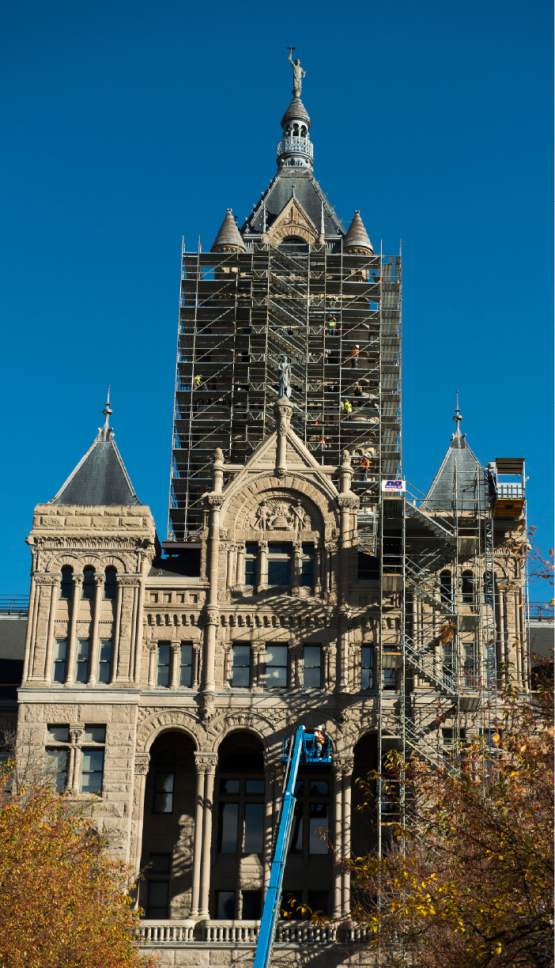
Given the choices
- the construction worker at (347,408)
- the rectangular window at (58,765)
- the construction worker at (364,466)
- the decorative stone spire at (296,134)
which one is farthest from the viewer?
the decorative stone spire at (296,134)

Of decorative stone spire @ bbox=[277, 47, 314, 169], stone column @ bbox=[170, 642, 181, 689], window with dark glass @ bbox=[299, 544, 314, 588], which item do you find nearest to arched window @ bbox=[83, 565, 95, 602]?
stone column @ bbox=[170, 642, 181, 689]

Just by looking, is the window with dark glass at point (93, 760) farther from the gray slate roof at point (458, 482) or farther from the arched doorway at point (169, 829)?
the gray slate roof at point (458, 482)

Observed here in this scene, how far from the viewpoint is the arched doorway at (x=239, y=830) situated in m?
72.3

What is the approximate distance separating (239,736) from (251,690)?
11.3 feet

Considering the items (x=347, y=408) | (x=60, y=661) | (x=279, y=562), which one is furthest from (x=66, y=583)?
(x=347, y=408)

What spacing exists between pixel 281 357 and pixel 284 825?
35513mm

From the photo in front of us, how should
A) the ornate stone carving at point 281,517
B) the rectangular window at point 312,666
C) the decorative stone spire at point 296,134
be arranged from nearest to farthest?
the rectangular window at point 312,666, the ornate stone carving at point 281,517, the decorative stone spire at point 296,134

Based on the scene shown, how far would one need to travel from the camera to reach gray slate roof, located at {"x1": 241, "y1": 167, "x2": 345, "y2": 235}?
102 meters

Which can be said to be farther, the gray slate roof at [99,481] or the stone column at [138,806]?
the gray slate roof at [99,481]

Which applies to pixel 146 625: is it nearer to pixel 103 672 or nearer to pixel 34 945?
pixel 103 672

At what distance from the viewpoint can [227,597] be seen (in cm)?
7462

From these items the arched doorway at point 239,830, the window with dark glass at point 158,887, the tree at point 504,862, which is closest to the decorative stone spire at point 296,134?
the arched doorway at point 239,830

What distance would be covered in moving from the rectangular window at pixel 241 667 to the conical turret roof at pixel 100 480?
31.1 feet

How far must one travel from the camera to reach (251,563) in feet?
249
